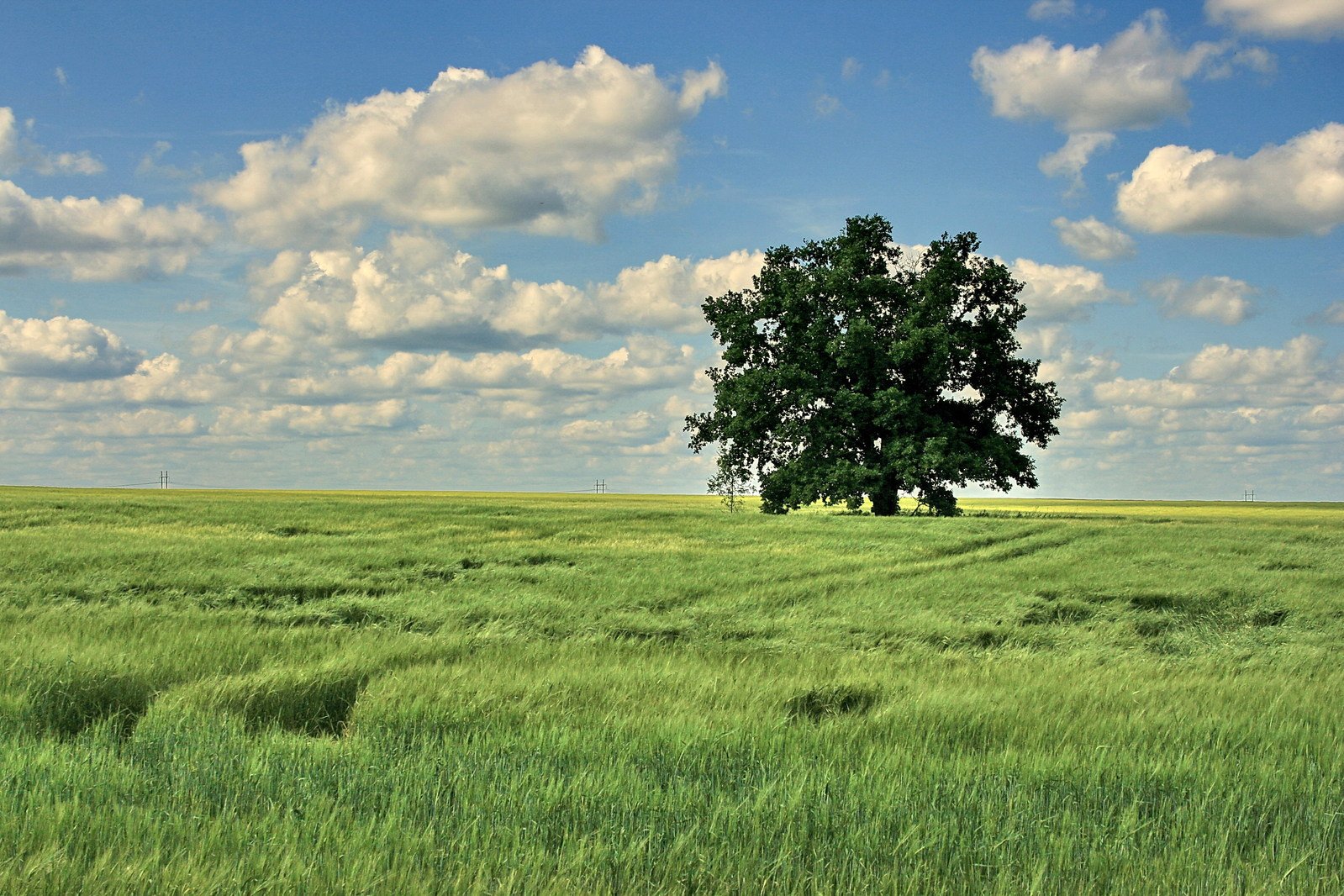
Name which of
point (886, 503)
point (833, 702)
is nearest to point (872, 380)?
point (886, 503)

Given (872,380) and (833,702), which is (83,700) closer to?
(833,702)

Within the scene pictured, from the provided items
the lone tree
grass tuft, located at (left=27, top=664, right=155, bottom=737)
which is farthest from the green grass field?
the lone tree

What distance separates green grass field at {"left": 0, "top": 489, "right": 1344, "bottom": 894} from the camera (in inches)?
179

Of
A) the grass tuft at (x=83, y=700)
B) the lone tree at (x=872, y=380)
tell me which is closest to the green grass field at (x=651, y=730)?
the grass tuft at (x=83, y=700)

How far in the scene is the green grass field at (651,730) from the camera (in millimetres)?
4547

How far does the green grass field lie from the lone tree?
17022 millimetres

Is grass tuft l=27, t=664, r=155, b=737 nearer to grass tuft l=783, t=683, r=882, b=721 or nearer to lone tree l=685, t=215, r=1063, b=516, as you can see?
grass tuft l=783, t=683, r=882, b=721

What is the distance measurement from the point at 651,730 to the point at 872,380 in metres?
32.0

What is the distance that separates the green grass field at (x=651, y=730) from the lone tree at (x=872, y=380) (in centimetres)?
1702

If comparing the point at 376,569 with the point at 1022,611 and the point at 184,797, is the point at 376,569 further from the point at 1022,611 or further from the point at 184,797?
the point at 184,797

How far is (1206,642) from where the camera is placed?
45.5 feet

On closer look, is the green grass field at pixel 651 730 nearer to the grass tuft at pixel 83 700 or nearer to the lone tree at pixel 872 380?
the grass tuft at pixel 83 700

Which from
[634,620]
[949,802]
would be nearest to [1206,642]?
[634,620]

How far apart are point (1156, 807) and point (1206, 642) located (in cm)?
963
